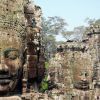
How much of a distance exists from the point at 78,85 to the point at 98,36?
16.1 ft

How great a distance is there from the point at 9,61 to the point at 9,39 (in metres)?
0.49

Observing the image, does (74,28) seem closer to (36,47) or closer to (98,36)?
(98,36)

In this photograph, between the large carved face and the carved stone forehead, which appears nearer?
the large carved face

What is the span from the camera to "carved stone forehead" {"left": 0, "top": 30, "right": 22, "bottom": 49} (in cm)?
554

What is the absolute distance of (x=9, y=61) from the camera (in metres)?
5.49

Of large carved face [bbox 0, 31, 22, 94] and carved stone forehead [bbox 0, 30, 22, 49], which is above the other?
carved stone forehead [bbox 0, 30, 22, 49]

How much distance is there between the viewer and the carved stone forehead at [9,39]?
5.54m

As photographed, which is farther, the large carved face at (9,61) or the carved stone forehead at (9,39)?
the carved stone forehead at (9,39)

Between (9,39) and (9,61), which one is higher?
(9,39)

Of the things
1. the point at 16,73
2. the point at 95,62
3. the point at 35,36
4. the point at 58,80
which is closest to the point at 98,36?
the point at 95,62

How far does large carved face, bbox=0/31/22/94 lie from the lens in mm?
5388

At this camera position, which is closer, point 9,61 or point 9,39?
point 9,61

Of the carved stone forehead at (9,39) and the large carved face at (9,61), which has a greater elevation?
the carved stone forehead at (9,39)

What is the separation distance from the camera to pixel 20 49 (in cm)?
580
